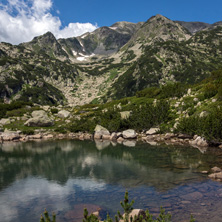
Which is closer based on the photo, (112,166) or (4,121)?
(112,166)

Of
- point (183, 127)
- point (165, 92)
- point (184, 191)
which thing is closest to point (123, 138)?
point (183, 127)

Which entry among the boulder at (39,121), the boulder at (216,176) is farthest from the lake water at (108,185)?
the boulder at (39,121)

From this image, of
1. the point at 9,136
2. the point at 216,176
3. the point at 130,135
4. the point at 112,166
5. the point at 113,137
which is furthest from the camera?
the point at 9,136

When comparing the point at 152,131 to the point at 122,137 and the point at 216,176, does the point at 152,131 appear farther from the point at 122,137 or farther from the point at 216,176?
the point at 216,176

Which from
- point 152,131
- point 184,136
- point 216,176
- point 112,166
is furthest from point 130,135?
point 216,176

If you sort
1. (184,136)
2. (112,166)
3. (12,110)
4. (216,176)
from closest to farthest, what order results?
(216,176) → (112,166) → (184,136) → (12,110)

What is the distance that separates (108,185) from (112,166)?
9489 millimetres

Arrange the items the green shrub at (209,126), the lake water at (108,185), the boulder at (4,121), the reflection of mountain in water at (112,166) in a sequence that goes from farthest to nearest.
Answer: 1. the boulder at (4,121)
2. the green shrub at (209,126)
3. the reflection of mountain in water at (112,166)
4. the lake water at (108,185)

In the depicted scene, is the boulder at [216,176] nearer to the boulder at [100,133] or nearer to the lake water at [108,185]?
the lake water at [108,185]

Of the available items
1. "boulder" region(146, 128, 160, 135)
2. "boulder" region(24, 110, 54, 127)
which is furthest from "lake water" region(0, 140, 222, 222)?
"boulder" region(24, 110, 54, 127)

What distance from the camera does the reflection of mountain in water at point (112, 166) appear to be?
25844 mm

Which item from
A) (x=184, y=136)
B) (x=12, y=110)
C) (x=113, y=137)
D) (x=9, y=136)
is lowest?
(x=9, y=136)

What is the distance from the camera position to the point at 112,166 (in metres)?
33.5

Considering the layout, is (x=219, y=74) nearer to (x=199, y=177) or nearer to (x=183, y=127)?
(x=183, y=127)
